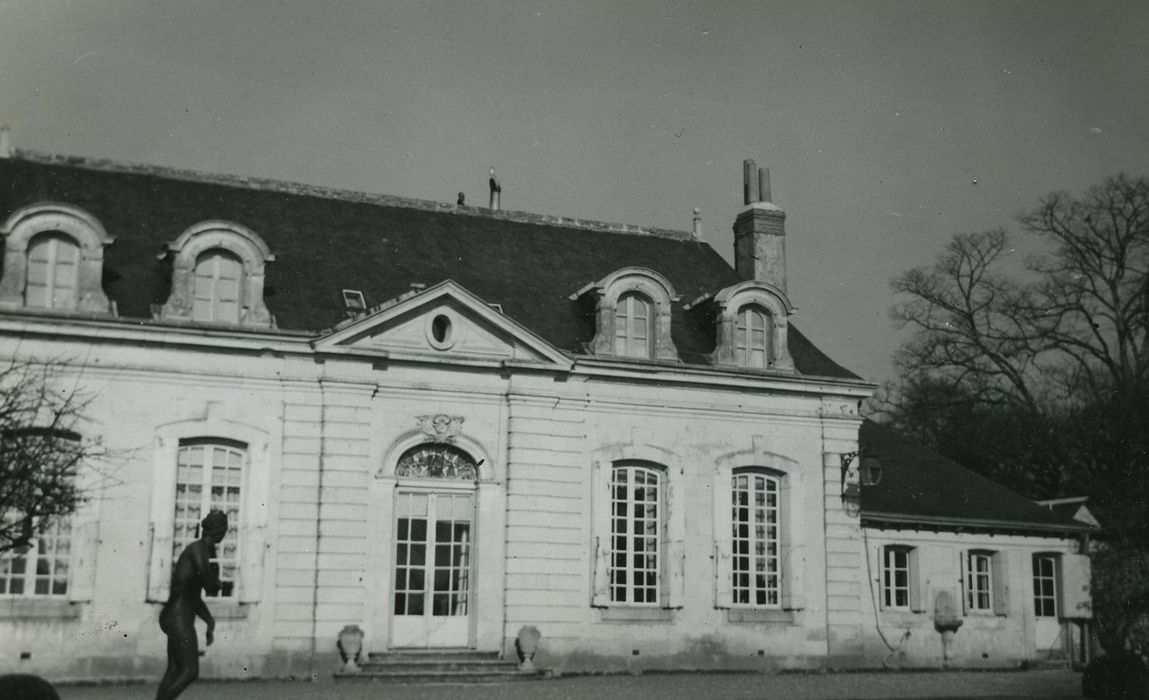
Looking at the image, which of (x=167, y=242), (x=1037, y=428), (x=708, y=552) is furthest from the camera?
(x=1037, y=428)

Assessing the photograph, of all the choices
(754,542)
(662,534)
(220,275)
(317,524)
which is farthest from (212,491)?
(754,542)

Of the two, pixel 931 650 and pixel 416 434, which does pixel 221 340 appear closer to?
pixel 416 434

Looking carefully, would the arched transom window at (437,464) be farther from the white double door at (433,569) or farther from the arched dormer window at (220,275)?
the arched dormer window at (220,275)

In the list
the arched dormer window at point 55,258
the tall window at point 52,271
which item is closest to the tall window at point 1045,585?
the arched dormer window at point 55,258

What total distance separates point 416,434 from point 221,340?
334cm

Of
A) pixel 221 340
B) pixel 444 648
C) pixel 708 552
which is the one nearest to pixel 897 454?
pixel 708 552

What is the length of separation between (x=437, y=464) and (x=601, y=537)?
3.03 m

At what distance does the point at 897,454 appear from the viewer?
91.9 ft

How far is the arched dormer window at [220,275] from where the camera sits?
2092 cm

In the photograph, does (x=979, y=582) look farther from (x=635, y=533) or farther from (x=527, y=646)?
(x=527, y=646)

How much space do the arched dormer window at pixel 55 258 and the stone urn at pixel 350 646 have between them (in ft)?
19.4

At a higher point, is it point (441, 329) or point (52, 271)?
point (52, 271)

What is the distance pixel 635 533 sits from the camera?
77.1ft

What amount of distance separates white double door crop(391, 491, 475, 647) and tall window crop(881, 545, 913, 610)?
7.96 meters
